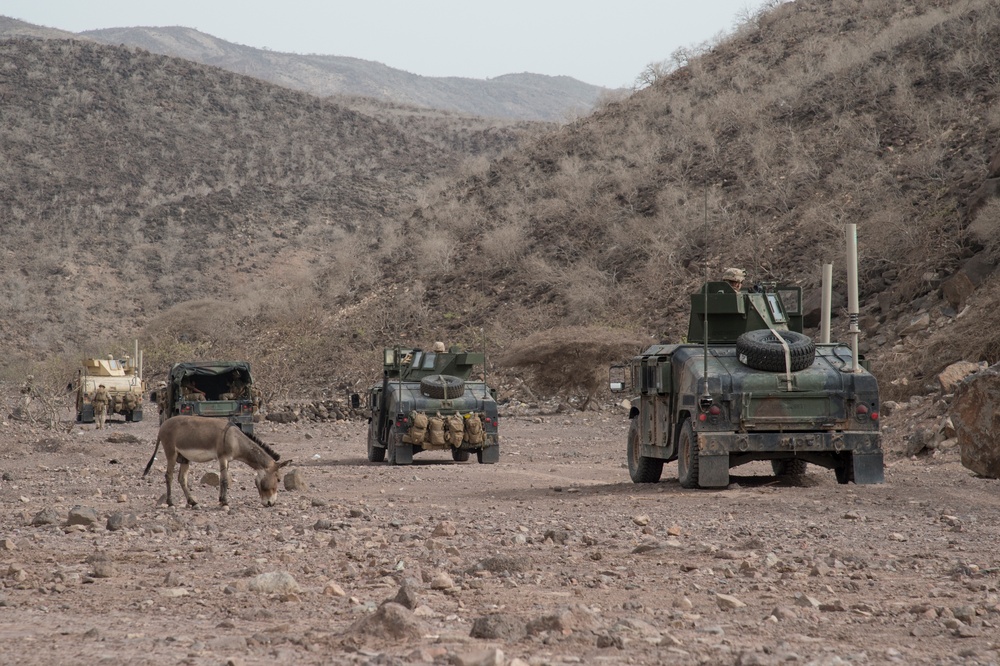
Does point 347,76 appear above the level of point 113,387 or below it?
above

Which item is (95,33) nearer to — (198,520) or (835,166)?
(835,166)

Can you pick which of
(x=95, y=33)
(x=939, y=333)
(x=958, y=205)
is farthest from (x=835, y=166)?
(x=95, y=33)

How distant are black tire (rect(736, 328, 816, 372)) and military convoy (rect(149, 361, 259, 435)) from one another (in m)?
16.0

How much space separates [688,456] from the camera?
44.0ft

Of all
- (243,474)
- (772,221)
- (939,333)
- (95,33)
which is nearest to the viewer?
(243,474)

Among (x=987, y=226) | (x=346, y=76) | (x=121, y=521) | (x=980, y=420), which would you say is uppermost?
(x=346, y=76)

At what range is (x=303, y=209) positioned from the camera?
7012 centimetres

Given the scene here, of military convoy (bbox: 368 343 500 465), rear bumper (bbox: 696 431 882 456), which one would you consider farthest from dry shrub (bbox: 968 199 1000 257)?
rear bumper (bbox: 696 431 882 456)

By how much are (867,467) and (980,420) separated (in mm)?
1827

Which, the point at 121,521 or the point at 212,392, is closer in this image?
the point at 121,521

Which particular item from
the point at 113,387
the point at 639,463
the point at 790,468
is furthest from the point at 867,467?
the point at 113,387

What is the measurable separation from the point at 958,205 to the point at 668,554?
26.5m

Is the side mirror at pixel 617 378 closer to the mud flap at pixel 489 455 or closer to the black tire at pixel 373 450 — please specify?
the mud flap at pixel 489 455

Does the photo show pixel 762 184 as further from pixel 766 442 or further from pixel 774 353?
pixel 766 442
